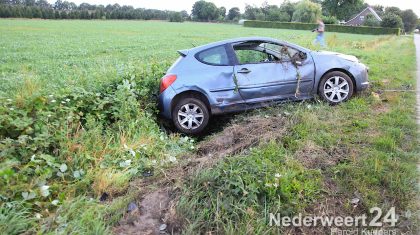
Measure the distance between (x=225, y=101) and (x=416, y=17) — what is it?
96.9 m

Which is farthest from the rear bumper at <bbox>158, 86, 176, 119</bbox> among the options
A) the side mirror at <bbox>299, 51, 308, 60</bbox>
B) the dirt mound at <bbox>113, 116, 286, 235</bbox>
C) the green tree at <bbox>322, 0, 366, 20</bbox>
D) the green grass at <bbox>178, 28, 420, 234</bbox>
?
the green tree at <bbox>322, 0, 366, 20</bbox>

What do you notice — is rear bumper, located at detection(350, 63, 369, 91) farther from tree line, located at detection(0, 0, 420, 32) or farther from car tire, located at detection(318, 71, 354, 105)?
tree line, located at detection(0, 0, 420, 32)

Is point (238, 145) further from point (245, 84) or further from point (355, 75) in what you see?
point (355, 75)

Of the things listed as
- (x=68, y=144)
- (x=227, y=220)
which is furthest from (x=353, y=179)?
(x=68, y=144)

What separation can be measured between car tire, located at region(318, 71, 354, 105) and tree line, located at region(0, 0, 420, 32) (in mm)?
58805

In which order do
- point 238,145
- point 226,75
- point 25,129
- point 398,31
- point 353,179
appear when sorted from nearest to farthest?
point 353,179
point 25,129
point 238,145
point 226,75
point 398,31

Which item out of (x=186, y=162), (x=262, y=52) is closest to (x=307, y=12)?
(x=262, y=52)

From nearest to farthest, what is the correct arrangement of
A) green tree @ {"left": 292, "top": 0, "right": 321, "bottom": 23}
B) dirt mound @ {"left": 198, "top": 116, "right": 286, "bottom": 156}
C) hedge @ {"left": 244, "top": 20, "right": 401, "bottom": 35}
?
dirt mound @ {"left": 198, "top": 116, "right": 286, "bottom": 156}, hedge @ {"left": 244, "top": 20, "right": 401, "bottom": 35}, green tree @ {"left": 292, "top": 0, "right": 321, "bottom": 23}

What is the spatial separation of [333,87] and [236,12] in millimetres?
115530

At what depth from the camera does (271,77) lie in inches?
260

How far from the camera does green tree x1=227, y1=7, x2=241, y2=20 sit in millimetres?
115625

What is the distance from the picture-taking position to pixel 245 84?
650cm

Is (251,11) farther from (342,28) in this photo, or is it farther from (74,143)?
(74,143)

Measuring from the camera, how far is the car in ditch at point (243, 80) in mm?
6422
